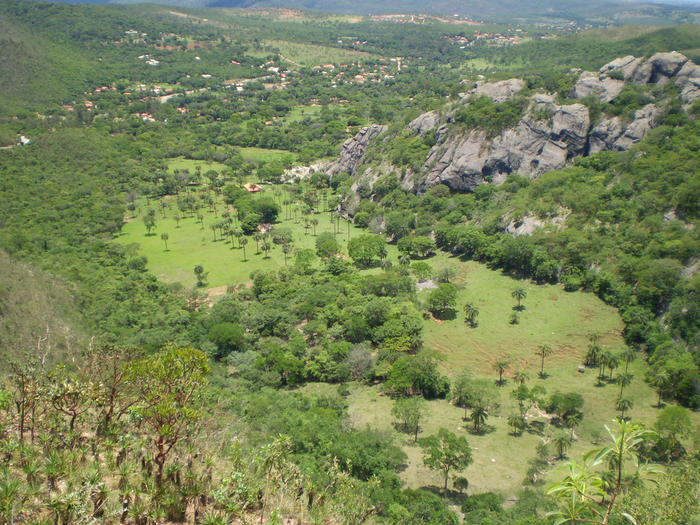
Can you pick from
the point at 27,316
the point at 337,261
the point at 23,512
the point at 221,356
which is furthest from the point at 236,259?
the point at 23,512

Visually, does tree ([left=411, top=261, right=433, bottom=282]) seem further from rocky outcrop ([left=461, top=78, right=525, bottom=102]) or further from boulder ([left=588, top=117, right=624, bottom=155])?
rocky outcrop ([left=461, top=78, right=525, bottom=102])

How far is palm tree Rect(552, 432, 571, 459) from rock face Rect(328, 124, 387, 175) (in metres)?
69.0

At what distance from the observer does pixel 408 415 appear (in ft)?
103

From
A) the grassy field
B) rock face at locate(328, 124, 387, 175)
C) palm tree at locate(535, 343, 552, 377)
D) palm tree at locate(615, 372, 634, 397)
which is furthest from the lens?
rock face at locate(328, 124, 387, 175)

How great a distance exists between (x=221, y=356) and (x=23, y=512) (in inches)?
1163

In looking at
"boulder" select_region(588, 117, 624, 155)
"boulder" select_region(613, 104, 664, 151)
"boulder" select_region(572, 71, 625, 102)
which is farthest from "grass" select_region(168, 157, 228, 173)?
"boulder" select_region(613, 104, 664, 151)

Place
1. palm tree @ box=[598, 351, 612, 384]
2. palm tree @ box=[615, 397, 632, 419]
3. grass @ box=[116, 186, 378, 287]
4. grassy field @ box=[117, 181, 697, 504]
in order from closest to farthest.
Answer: grassy field @ box=[117, 181, 697, 504]
palm tree @ box=[615, 397, 632, 419]
palm tree @ box=[598, 351, 612, 384]
grass @ box=[116, 186, 378, 287]

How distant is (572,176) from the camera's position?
63062mm

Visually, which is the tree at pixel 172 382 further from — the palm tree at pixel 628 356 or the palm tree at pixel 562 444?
the palm tree at pixel 628 356

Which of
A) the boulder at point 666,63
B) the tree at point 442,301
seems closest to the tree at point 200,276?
the tree at point 442,301

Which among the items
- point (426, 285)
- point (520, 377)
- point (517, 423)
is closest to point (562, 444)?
point (517, 423)

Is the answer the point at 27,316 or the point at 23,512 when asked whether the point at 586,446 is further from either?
the point at 27,316

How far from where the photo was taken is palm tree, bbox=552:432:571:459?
28.7m

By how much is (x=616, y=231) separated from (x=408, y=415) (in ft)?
116
